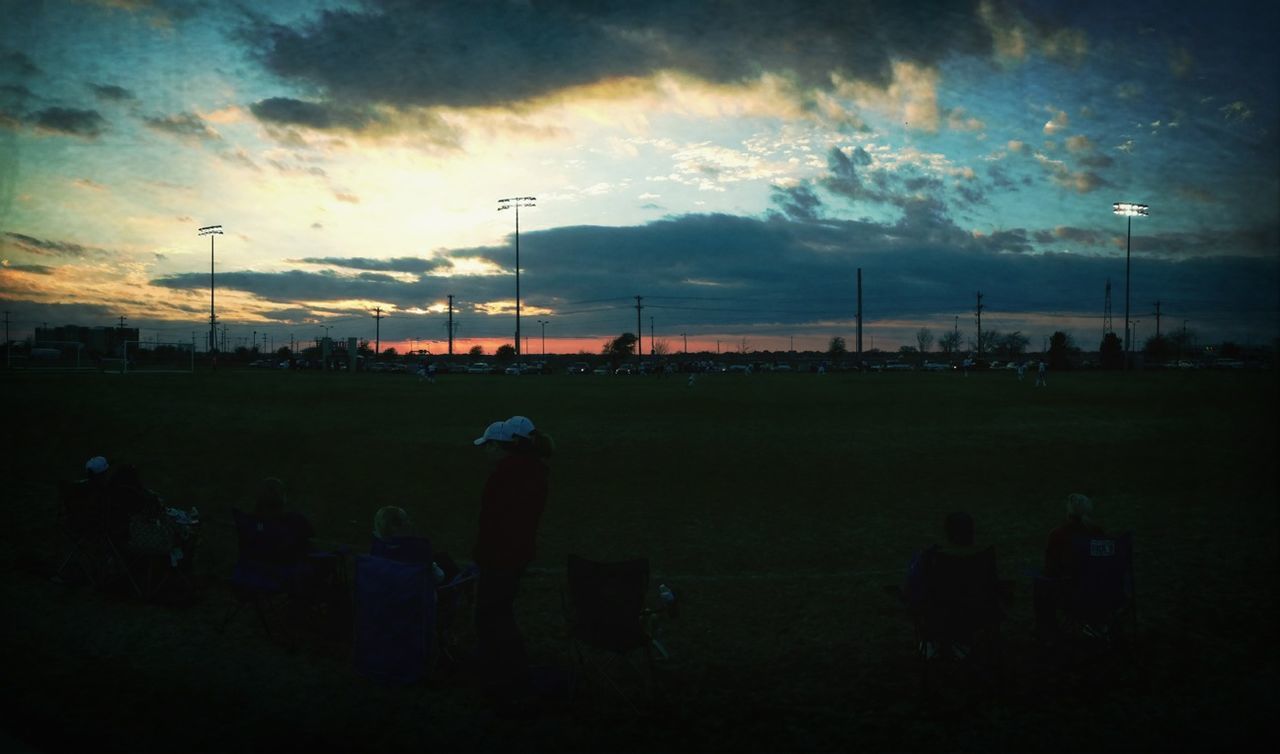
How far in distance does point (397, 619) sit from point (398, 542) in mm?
673

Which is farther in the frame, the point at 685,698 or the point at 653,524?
the point at 653,524

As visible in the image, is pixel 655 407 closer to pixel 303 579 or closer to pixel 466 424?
pixel 466 424

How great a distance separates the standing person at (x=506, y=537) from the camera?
5820mm

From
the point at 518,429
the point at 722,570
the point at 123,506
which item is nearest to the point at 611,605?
the point at 518,429

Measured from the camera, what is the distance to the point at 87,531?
838 centimetres

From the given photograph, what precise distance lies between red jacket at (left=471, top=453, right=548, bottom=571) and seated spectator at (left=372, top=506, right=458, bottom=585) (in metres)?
0.77

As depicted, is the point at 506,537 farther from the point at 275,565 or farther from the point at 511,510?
→ the point at 275,565

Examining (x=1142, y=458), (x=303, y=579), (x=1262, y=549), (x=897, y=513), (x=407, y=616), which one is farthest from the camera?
(x=1142, y=458)

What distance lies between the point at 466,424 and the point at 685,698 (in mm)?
22614

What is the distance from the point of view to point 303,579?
7.03m

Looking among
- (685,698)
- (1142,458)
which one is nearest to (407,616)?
(685,698)

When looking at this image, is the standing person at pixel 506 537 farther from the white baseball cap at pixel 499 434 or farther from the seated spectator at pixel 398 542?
the seated spectator at pixel 398 542

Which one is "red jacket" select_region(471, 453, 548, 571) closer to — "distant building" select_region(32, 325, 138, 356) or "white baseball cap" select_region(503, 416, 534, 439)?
"white baseball cap" select_region(503, 416, 534, 439)

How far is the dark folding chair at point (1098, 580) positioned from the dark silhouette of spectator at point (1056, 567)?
0.34ft
